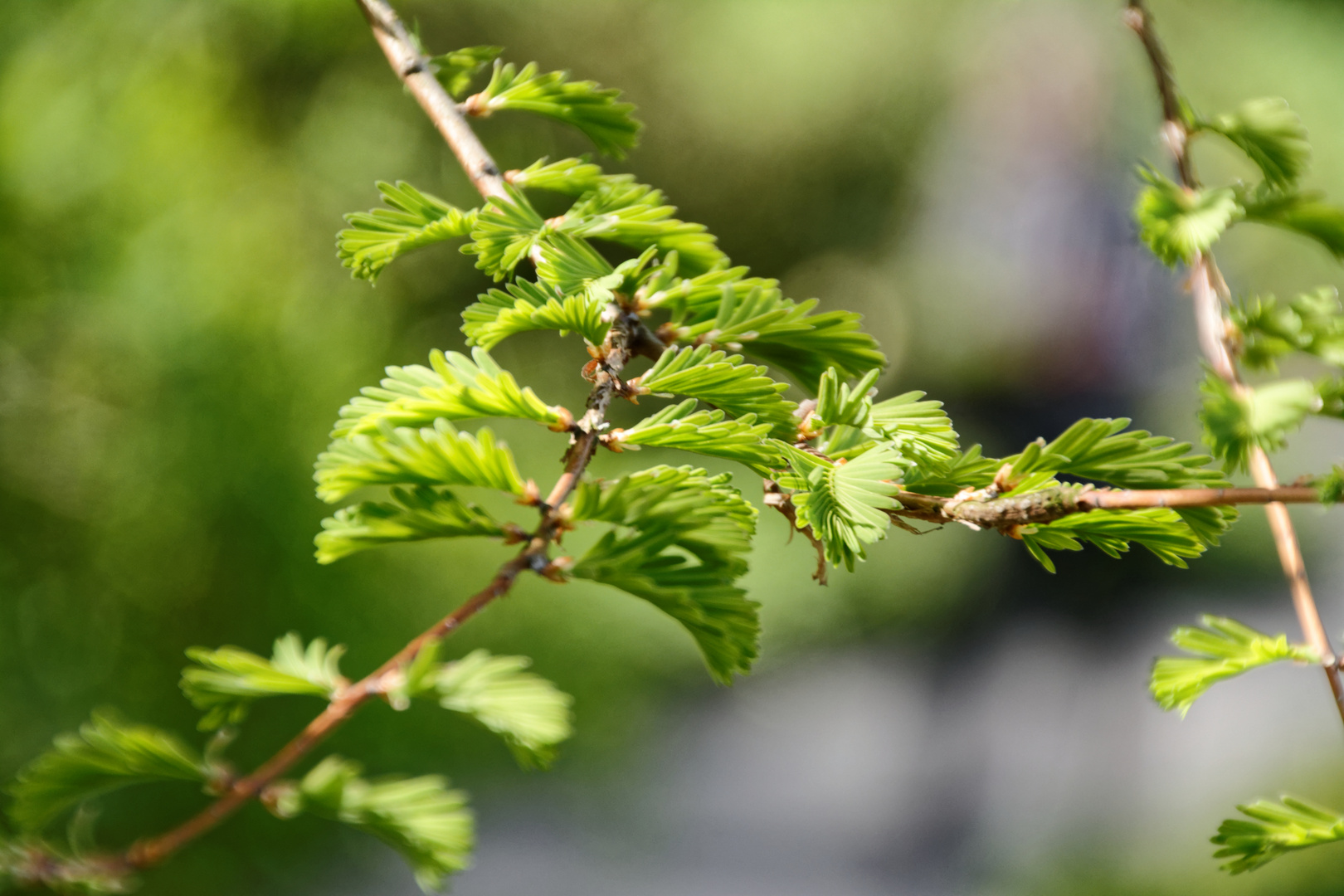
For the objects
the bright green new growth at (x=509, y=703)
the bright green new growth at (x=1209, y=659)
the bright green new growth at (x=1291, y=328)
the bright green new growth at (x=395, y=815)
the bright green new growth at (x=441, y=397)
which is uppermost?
the bright green new growth at (x=1291, y=328)

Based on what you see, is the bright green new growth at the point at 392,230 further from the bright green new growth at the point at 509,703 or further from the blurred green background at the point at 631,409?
the blurred green background at the point at 631,409

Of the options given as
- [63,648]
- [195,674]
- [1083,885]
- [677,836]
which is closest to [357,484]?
[195,674]

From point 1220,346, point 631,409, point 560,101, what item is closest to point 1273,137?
point 1220,346

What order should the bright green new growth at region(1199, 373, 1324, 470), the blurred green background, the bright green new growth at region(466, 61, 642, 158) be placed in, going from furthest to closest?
the blurred green background → the bright green new growth at region(466, 61, 642, 158) → the bright green new growth at region(1199, 373, 1324, 470)

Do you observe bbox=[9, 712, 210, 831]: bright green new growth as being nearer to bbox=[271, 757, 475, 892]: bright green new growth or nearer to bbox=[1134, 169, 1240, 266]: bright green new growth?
bbox=[271, 757, 475, 892]: bright green new growth

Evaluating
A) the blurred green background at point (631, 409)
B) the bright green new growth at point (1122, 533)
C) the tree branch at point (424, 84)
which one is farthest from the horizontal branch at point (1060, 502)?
the blurred green background at point (631, 409)

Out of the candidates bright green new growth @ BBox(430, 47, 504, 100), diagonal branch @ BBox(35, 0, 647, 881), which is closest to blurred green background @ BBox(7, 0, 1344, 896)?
bright green new growth @ BBox(430, 47, 504, 100)

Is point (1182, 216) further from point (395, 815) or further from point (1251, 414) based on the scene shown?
point (395, 815)

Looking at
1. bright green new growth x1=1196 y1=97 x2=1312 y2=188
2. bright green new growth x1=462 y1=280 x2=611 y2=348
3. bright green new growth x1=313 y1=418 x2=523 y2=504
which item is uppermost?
bright green new growth x1=1196 y1=97 x2=1312 y2=188
